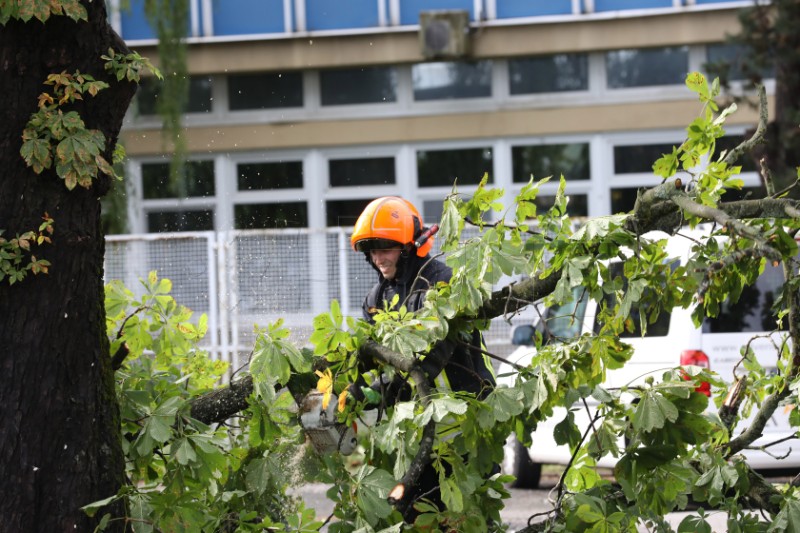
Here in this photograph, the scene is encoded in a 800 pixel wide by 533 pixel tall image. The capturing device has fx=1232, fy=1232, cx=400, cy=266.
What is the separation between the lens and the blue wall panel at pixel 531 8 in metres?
18.7

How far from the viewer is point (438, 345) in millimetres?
3818

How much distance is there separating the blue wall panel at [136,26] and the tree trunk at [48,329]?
51.4ft

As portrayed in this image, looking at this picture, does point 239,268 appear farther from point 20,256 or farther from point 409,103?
point 20,256

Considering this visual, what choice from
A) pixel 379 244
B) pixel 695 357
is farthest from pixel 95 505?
pixel 695 357

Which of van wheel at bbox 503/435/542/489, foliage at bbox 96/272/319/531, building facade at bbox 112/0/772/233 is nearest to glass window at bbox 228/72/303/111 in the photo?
building facade at bbox 112/0/772/233

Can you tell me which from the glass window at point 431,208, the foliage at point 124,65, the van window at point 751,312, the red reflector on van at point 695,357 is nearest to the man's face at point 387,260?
the foliage at point 124,65

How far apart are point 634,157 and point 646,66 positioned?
1405 mm

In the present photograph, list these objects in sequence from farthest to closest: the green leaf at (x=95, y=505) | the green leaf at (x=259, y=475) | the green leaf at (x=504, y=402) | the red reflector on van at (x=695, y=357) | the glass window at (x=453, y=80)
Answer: the glass window at (x=453, y=80), the red reflector on van at (x=695, y=357), the green leaf at (x=259, y=475), the green leaf at (x=95, y=505), the green leaf at (x=504, y=402)

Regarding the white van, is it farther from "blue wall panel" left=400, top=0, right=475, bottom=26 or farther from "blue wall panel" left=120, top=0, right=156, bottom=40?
"blue wall panel" left=120, top=0, right=156, bottom=40

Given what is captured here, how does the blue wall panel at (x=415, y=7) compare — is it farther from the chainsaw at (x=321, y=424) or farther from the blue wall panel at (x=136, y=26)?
the chainsaw at (x=321, y=424)

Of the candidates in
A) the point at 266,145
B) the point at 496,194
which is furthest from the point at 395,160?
the point at 496,194

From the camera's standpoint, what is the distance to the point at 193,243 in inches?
501

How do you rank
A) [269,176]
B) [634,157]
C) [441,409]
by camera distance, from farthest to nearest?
1. [269,176]
2. [634,157]
3. [441,409]

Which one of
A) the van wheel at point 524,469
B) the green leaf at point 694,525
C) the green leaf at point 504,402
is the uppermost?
the green leaf at point 504,402
